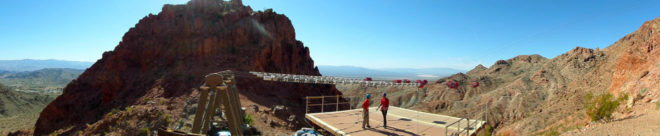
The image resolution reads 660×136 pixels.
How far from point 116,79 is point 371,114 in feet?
87.0

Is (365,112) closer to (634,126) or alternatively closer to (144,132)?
(144,132)

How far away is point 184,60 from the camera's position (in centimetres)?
2825

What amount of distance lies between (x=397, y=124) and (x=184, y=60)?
906 inches

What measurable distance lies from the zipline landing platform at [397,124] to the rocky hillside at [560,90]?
16.5ft

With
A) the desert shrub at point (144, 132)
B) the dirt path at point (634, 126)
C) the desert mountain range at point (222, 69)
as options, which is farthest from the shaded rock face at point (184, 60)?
the dirt path at point (634, 126)

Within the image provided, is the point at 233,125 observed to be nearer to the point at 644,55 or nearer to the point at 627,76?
the point at 627,76

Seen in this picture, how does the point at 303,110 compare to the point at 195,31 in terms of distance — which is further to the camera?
the point at 195,31

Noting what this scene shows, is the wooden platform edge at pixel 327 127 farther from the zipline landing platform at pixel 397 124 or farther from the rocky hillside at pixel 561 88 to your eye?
the rocky hillside at pixel 561 88

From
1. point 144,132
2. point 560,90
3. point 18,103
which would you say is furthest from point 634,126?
point 18,103

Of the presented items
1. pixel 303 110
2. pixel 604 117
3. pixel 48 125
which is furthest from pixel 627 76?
pixel 48 125

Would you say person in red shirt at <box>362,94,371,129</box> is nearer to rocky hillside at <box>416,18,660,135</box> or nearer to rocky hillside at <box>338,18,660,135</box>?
rocky hillside at <box>338,18,660,135</box>

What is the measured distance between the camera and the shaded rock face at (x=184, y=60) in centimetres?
2627

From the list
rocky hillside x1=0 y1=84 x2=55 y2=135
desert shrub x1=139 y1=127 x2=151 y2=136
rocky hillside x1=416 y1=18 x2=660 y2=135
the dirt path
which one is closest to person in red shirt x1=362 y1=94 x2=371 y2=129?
desert shrub x1=139 y1=127 x2=151 y2=136

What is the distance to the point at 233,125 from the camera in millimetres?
8781
